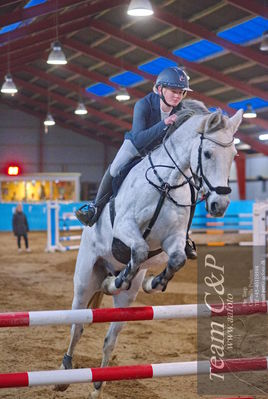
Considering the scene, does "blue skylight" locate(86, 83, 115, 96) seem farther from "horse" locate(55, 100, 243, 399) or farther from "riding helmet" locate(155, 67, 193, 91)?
"horse" locate(55, 100, 243, 399)

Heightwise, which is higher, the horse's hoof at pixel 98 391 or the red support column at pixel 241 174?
the red support column at pixel 241 174

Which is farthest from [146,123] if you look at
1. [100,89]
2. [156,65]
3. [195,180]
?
[100,89]

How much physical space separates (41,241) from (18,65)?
23.8 feet

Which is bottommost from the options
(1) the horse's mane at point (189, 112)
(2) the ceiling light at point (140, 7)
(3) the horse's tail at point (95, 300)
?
(3) the horse's tail at point (95, 300)

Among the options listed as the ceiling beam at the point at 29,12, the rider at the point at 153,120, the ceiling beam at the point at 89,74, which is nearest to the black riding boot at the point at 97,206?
the rider at the point at 153,120

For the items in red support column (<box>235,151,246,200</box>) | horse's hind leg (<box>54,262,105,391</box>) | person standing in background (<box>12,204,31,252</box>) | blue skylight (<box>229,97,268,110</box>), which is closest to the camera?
horse's hind leg (<box>54,262,105,391</box>)

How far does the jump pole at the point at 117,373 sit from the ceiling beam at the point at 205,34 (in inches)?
523

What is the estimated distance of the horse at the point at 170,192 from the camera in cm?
325

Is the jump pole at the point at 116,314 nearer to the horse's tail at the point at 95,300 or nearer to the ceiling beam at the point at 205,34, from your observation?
the horse's tail at the point at 95,300

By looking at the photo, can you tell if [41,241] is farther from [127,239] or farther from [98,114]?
[127,239]

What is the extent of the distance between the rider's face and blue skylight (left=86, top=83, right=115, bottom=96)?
22.2 meters

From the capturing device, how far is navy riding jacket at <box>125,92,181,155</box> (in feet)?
12.6

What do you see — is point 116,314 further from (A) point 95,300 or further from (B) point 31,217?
(B) point 31,217

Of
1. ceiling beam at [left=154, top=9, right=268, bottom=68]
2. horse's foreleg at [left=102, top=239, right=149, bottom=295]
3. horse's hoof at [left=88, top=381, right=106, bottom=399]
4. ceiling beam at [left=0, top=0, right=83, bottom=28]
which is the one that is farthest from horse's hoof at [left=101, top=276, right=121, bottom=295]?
ceiling beam at [left=154, top=9, right=268, bottom=68]
